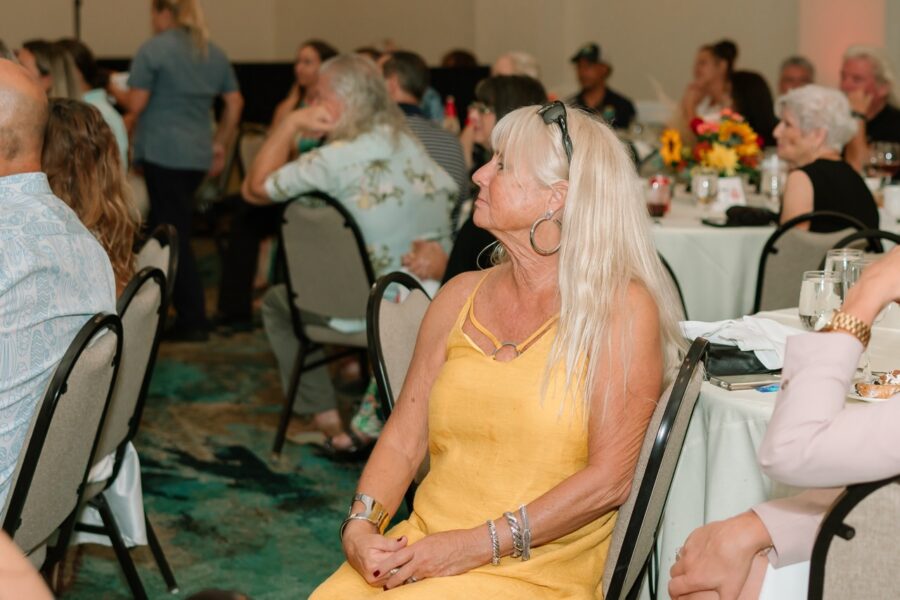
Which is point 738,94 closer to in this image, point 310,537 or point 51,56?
point 51,56

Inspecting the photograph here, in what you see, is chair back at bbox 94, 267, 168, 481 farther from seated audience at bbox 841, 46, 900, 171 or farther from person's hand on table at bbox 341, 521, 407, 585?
seated audience at bbox 841, 46, 900, 171

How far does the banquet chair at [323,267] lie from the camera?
3996 mm

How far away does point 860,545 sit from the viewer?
150 cm

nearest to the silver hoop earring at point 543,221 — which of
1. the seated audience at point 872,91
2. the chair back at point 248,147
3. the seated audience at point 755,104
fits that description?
the seated audience at point 872,91

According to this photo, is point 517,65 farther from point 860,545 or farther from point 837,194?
point 860,545

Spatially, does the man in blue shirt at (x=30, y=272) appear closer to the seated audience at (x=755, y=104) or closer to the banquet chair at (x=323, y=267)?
the banquet chair at (x=323, y=267)

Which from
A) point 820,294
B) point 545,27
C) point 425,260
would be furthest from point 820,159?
point 545,27

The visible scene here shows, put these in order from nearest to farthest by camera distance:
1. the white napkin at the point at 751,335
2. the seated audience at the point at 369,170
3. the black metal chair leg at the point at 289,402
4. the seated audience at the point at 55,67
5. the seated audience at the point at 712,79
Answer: the white napkin at the point at 751,335 < the seated audience at the point at 369,170 < the black metal chair leg at the point at 289,402 < the seated audience at the point at 55,67 < the seated audience at the point at 712,79

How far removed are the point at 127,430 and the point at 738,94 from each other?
17.0ft

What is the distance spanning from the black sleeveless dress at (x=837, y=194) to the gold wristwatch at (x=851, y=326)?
253cm

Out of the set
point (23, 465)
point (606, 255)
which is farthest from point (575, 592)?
point (23, 465)

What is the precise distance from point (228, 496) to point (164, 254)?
3.43 feet

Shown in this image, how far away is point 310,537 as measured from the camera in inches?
137

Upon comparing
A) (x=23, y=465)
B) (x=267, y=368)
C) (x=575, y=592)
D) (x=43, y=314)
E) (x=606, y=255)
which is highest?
(x=606, y=255)
